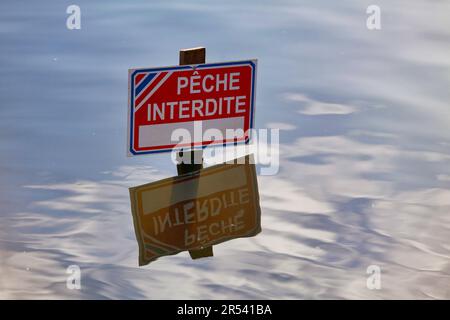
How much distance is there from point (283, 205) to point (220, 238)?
5.25 feet

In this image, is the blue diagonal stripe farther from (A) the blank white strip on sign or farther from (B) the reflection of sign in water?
(B) the reflection of sign in water

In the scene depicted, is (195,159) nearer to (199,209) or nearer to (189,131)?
(189,131)

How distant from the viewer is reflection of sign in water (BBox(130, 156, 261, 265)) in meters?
8.31

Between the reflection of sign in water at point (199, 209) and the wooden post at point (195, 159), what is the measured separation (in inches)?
1.9

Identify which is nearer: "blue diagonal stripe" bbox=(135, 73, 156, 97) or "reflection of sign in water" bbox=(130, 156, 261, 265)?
"blue diagonal stripe" bbox=(135, 73, 156, 97)

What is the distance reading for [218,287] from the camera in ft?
27.8

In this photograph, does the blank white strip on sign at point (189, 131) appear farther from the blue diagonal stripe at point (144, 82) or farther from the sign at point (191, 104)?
the blue diagonal stripe at point (144, 82)

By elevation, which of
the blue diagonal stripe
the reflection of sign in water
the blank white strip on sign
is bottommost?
the reflection of sign in water

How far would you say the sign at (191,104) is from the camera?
325 inches

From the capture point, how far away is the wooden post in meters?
8.37

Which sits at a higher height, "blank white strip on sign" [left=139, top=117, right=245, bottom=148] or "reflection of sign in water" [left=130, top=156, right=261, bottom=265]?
"blank white strip on sign" [left=139, top=117, right=245, bottom=148]

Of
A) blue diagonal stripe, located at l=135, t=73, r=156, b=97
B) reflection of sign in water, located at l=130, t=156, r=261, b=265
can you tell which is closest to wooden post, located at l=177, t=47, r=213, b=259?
reflection of sign in water, located at l=130, t=156, r=261, b=265

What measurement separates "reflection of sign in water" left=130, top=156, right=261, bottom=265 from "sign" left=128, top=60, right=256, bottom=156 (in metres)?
0.27

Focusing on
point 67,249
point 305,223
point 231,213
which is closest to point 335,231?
point 305,223
